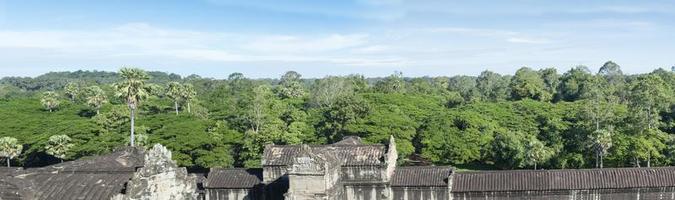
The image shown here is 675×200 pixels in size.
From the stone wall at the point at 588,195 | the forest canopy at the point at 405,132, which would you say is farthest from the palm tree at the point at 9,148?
A: the stone wall at the point at 588,195

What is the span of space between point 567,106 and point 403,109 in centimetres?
1832

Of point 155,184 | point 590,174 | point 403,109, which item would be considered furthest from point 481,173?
point 403,109

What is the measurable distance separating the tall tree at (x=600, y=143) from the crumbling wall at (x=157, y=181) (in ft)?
125

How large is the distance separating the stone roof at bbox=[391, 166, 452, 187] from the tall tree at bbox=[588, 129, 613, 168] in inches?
828

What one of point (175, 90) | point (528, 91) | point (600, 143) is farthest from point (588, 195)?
point (175, 90)

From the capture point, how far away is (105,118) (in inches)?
2402

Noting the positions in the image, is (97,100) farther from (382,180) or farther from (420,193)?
(420,193)

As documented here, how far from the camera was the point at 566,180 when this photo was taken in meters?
29.0

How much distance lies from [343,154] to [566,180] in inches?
420

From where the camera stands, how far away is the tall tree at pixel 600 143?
46.0 m

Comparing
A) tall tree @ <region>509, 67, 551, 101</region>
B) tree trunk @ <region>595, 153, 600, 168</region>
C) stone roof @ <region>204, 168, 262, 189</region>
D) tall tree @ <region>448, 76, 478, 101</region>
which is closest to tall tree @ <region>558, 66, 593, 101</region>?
tall tree @ <region>509, 67, 551, 101</region>

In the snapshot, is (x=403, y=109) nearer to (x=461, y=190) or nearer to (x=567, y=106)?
(x=567, y=106)

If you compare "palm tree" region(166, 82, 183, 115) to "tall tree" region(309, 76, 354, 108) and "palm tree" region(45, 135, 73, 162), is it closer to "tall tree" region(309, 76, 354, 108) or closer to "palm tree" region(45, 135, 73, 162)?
"tall tree" region(309, 76, 354, 108)

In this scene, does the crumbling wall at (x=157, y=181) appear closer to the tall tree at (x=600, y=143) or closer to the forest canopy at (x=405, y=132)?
the forest canopy at (x=405, y=132)
